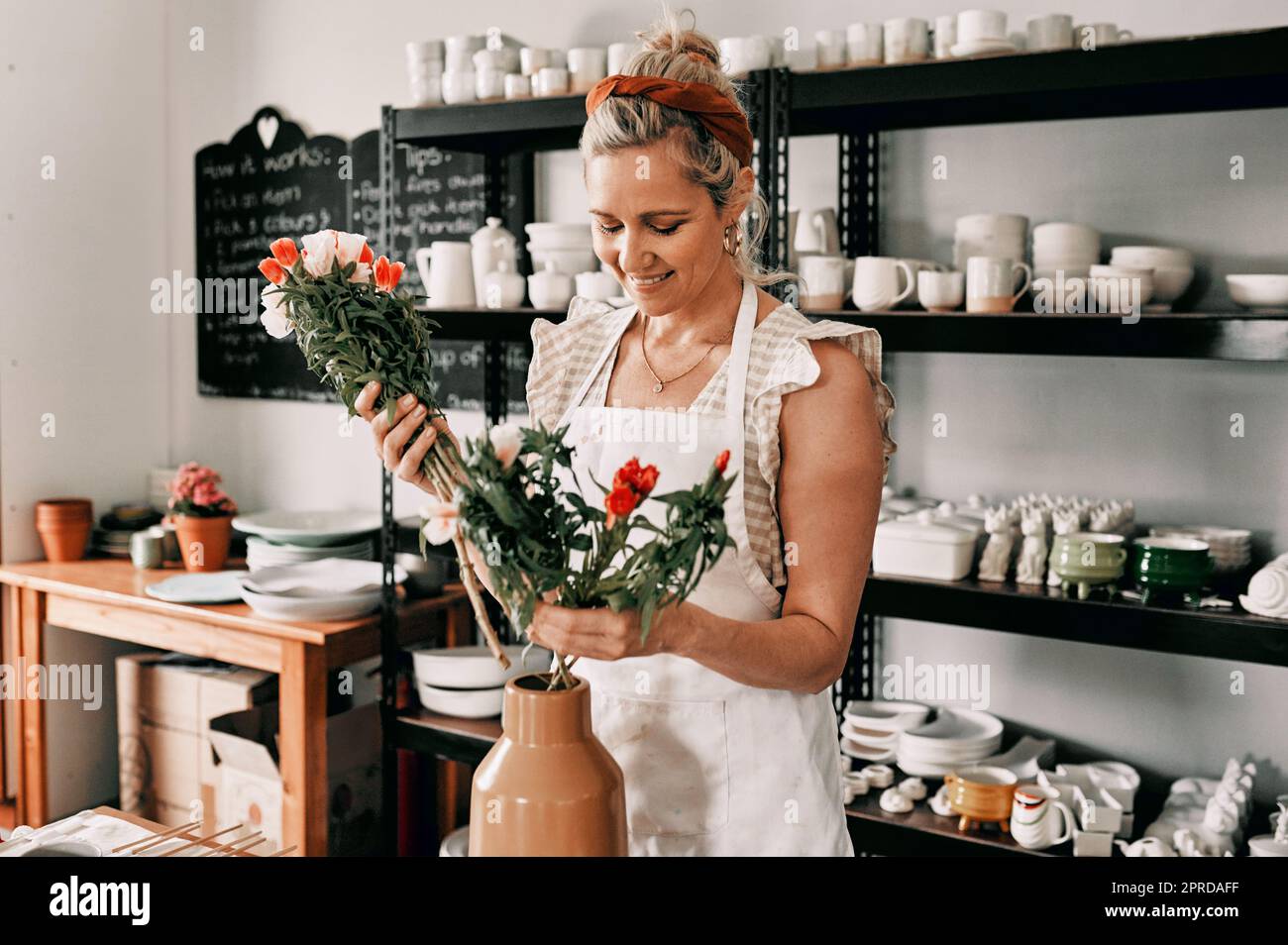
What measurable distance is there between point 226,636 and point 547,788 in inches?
84.9

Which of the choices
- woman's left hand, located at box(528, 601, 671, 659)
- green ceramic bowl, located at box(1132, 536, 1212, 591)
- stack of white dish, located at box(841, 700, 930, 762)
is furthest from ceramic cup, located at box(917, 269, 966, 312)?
woman's left hand, located at box(528, 601, 671, 659)

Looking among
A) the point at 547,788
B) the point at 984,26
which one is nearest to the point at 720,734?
the point at 547,788

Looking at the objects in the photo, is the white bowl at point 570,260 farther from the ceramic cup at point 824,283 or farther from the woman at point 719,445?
the woman at point 719,445

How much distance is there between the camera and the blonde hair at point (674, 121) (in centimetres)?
132

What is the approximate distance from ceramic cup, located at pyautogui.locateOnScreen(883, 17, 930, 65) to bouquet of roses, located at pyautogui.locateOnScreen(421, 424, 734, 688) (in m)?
1.52

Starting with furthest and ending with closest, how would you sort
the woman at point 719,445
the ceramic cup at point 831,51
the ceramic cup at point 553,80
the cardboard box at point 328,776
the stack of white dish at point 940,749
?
the cardboard box at point 328,776 < the ceramic cup at point 553,80 < the stack of white dish at point 940,749 < the ceramic cup at point 831,51 < the woman at point 719,445

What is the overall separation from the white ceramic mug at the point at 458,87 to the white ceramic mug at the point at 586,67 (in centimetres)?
24

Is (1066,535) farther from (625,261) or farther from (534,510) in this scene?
(534,510)

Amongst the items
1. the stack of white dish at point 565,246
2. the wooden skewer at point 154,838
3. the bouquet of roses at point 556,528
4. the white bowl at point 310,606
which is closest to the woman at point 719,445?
the bouquet of roses at point 556,528

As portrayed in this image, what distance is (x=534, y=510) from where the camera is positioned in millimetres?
962

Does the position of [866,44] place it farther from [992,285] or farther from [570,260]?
[570,260]

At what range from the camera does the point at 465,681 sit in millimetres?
2797

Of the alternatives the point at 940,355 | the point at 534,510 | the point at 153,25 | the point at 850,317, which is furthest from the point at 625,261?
the point at 153,25

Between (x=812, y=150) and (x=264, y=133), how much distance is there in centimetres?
180
